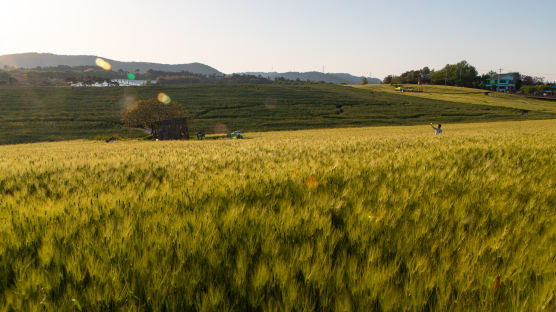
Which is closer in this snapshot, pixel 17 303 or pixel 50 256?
pixel 17 303

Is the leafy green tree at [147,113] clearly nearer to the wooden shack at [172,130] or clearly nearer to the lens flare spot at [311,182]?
the wooden shack at [172,130]

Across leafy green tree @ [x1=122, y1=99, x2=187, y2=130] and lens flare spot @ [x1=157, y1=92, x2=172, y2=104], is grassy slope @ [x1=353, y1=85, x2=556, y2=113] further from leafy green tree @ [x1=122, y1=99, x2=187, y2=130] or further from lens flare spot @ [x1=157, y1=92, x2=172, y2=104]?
leafy green tree @ [x1=122, y1=99, x2=187, y2=130]

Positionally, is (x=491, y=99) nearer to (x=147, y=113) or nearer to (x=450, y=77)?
(x=450, y=77)

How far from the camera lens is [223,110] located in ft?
240

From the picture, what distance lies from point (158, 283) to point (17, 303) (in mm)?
480

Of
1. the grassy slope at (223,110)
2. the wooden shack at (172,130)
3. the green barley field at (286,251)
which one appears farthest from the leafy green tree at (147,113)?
the green barley field at (286,251)

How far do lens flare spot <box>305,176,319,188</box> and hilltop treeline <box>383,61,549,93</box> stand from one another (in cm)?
17561

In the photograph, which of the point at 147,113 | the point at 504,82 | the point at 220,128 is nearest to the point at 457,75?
the point at 504,82

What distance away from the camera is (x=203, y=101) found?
81.8 m

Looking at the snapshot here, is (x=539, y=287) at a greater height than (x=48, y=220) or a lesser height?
greater

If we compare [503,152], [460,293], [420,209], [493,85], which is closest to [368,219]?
[420,209]

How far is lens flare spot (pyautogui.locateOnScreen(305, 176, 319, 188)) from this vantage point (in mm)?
2923

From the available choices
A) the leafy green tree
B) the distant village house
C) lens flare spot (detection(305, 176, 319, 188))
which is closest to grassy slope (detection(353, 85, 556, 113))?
the distant village house

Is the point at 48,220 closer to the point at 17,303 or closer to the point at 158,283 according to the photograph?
the point at 17,303
